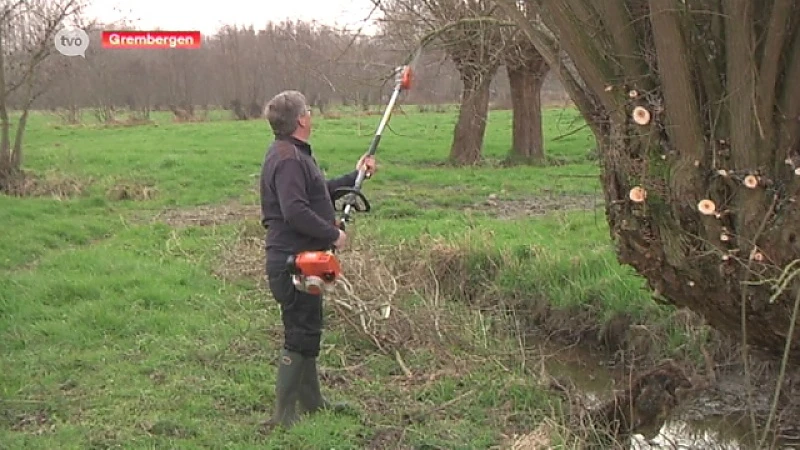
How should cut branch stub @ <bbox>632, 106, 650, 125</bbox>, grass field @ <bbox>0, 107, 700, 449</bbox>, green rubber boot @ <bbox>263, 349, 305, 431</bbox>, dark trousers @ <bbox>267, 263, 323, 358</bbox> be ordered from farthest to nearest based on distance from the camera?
grass field @ <bbox>0, 107, 700, 449</bbox>
green rubber boot @ <bbox>263, 349, 305, 431</bbox>
dark trousers @ <bbox>267, 263, 323, 358</bbox>
cut branch stub @ <bbox>632, 106, 650, 125</bbox>

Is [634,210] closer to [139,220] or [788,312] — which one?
[788,312]

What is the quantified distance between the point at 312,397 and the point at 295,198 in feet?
4.40

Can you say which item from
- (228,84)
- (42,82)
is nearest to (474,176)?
(42,82)

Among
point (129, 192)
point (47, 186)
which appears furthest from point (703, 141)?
point (47, 186)

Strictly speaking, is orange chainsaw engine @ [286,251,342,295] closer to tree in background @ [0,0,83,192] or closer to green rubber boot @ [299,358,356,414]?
green rubber boot @ [299,358,356,414]

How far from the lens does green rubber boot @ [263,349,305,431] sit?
5.35 meters

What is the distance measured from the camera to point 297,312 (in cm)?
531

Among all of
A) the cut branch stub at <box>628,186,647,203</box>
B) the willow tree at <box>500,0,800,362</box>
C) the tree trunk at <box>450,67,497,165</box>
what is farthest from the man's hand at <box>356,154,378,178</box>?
the tree trunk at <box>450,67,497,165</box>

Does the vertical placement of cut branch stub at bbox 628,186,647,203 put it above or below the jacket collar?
below

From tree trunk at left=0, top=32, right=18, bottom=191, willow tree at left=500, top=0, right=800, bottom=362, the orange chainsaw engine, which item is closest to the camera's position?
willow tree at left=500, top=0, right=800, bottom=362

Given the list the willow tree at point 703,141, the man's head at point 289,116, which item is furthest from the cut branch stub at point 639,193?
the man's head at point 289,116

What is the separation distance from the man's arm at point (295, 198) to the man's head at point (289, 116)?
219 mm

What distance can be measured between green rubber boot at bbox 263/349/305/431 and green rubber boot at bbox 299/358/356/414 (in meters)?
0.06

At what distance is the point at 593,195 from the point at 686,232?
30.3ft
